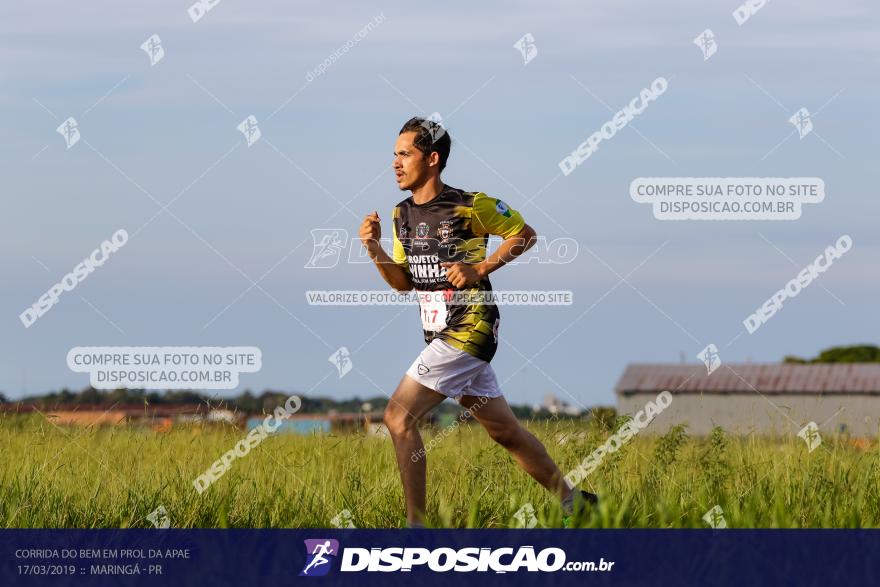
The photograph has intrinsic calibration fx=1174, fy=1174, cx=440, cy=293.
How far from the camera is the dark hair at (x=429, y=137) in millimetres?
6996

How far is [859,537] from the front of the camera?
6.57 metres

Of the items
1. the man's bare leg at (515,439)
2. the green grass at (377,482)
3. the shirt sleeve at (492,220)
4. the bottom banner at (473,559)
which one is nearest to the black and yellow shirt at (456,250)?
the shirt sleeve at (492,220)

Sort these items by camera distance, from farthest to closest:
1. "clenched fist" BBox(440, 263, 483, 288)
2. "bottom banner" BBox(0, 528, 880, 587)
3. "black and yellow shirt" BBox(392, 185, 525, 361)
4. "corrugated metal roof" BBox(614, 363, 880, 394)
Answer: "corrugated metal roof" BBox(614, 363, 880, 394) → "black and yellow shirt" BBox(392, 185, 525, 361) → "clenched fist" BBox(440, 263, 483, 288) → "bottom banner" BBox(0, 528, 880, 587)

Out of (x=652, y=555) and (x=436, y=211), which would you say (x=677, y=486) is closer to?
(x=652, y=555)

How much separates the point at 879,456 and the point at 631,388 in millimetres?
36816

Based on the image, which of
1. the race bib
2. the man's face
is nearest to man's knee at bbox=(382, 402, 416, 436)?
the race bib

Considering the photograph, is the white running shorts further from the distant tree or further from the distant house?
the distant tree

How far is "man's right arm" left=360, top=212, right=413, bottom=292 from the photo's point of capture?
6988 millimetres

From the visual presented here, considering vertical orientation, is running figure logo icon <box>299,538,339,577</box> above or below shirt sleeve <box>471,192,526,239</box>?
below

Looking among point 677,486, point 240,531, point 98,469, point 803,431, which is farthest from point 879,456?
point 98,469

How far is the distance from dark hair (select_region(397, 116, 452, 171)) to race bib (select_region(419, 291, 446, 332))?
773 mm

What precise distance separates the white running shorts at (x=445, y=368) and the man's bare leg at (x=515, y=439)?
0.58 ft

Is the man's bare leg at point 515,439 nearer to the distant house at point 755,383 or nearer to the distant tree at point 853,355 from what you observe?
the distant house at point 755,383

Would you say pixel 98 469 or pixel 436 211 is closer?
pixel 436 211
